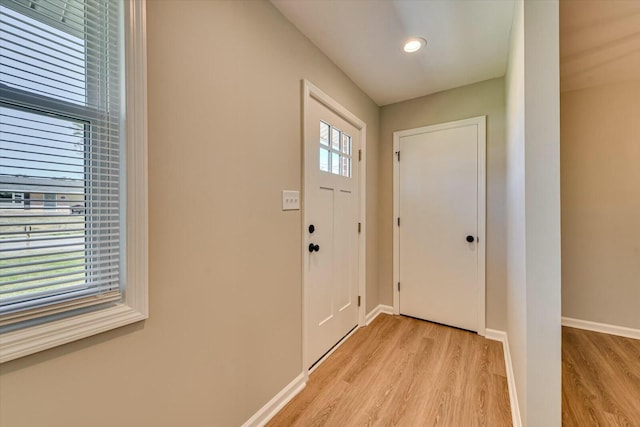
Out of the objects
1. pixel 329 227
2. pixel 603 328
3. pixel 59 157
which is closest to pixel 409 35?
pixel 329 227

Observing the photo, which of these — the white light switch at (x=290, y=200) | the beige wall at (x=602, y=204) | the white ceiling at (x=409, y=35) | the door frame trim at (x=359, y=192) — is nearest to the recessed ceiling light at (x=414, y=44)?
the white ceiling at (x=409, y=35)

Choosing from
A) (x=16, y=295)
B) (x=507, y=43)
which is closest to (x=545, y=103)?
(x=507, y=43)

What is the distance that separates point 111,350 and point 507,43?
2.83 meters

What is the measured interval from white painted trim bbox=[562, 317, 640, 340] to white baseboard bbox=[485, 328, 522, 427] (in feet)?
3.12

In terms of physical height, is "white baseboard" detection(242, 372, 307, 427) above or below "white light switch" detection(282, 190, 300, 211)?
below

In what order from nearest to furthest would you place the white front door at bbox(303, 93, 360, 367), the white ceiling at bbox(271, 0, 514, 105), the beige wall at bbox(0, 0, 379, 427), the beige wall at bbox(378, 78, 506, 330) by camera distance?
the beige wall at bbox(0, 0, 379, 427) < the white ceiling at bbox(271, 0, 514, 105) < the white front door at bbox(303, 93, 360, 367) < the beige wall at bbox(378, 78, 506, 330)

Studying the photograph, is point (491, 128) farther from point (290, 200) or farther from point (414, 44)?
point (290, 200)

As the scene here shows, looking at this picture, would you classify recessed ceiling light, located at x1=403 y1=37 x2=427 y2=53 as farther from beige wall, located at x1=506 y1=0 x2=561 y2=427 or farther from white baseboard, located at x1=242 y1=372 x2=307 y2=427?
white baseboard, located at x1=242 y1=372 x2=307 y2=427

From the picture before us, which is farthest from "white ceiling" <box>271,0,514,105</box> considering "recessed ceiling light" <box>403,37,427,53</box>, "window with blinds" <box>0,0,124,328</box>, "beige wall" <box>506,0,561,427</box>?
"window with blinds" <box>0,0,124,328</box>

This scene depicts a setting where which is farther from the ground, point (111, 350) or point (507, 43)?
point (507, 43)

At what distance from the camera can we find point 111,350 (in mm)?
894

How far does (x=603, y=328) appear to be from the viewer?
2.50 meters

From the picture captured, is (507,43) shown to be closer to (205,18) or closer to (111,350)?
(205,18)

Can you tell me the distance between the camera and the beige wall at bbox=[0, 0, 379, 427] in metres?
0.87
